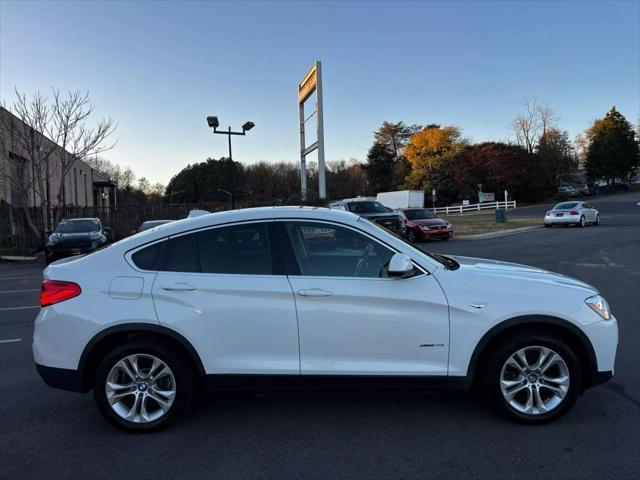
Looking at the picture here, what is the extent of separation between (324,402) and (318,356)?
34.1 inches

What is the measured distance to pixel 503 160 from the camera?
172 feet

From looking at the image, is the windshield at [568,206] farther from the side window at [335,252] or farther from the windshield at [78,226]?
the side window at [335,252]

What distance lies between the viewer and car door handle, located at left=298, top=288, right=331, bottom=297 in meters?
3.62

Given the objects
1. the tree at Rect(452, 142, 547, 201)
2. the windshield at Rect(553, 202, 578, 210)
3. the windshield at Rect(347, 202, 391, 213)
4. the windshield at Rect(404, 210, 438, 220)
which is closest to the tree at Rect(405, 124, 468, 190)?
the tree at Rect(452, 142, 547, 201)

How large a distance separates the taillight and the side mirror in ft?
7.88

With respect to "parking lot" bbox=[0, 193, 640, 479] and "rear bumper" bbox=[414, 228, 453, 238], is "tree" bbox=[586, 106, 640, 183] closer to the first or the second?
"rear bumper" bbox=[414, 228, 453, 238]

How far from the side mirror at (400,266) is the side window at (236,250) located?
3.09 ft

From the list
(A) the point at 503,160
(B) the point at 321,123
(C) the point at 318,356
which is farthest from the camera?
(A) the point at 503,160

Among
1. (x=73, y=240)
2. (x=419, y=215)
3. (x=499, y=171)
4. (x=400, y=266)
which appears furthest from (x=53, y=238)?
(x=499, y=171)

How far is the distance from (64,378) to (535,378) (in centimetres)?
Result: 366

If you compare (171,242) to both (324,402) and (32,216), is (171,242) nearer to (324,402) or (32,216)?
(324,402)

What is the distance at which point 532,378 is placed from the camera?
3762mm

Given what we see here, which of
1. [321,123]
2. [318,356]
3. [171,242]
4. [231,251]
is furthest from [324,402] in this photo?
[321,123]

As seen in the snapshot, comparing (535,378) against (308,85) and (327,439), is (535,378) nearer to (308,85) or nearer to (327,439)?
(327,439)
